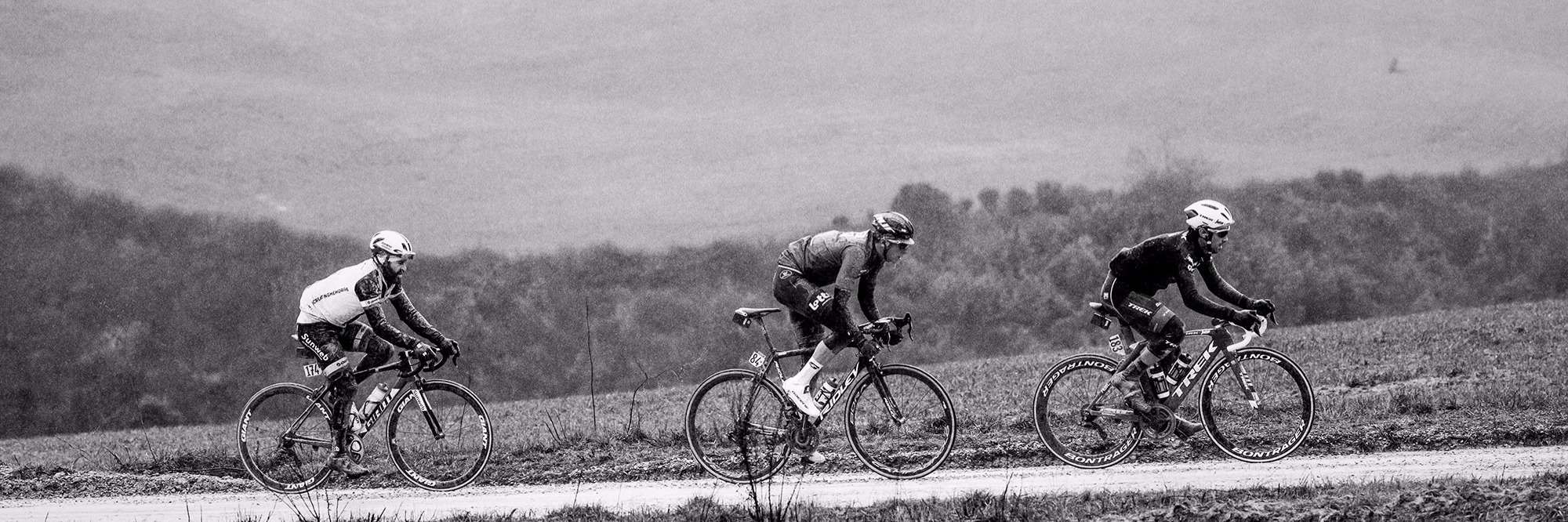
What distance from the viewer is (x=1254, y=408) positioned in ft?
31.7

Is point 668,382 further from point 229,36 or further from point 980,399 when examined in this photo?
point 229,36

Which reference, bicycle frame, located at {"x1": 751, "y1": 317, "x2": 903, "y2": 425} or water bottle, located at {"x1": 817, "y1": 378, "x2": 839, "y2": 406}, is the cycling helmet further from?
water bottle, located at {"x1": 817, "y1": 378, "x2": 839, "y2": 406}

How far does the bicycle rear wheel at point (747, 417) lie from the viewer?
380 inches

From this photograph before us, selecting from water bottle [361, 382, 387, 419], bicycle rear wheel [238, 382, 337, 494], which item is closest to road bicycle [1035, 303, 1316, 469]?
water bottle [361, 382, 387, 419]

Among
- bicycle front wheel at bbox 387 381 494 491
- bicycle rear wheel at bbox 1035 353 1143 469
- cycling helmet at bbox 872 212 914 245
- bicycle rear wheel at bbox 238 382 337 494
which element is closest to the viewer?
cycling helmet at bbox 872 212 914 245

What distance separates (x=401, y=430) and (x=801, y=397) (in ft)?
10.6

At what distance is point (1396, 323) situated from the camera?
2162 centimetres

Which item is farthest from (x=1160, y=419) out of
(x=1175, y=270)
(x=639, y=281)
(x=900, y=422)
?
(x=639, y=281)

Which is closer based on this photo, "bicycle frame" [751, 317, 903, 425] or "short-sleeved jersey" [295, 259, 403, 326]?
"bicycle frame" [751, 317, 903, 425]

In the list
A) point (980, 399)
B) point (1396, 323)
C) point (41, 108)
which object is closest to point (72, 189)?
point (41, 108)

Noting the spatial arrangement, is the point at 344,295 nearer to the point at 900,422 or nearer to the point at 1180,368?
the point at 900,422

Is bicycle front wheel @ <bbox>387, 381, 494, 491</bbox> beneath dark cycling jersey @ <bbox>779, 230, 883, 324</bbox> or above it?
beneath

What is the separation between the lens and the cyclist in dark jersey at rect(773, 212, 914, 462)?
9.21 metres

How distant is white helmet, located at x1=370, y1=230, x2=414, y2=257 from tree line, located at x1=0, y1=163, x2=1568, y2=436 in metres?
16.6
